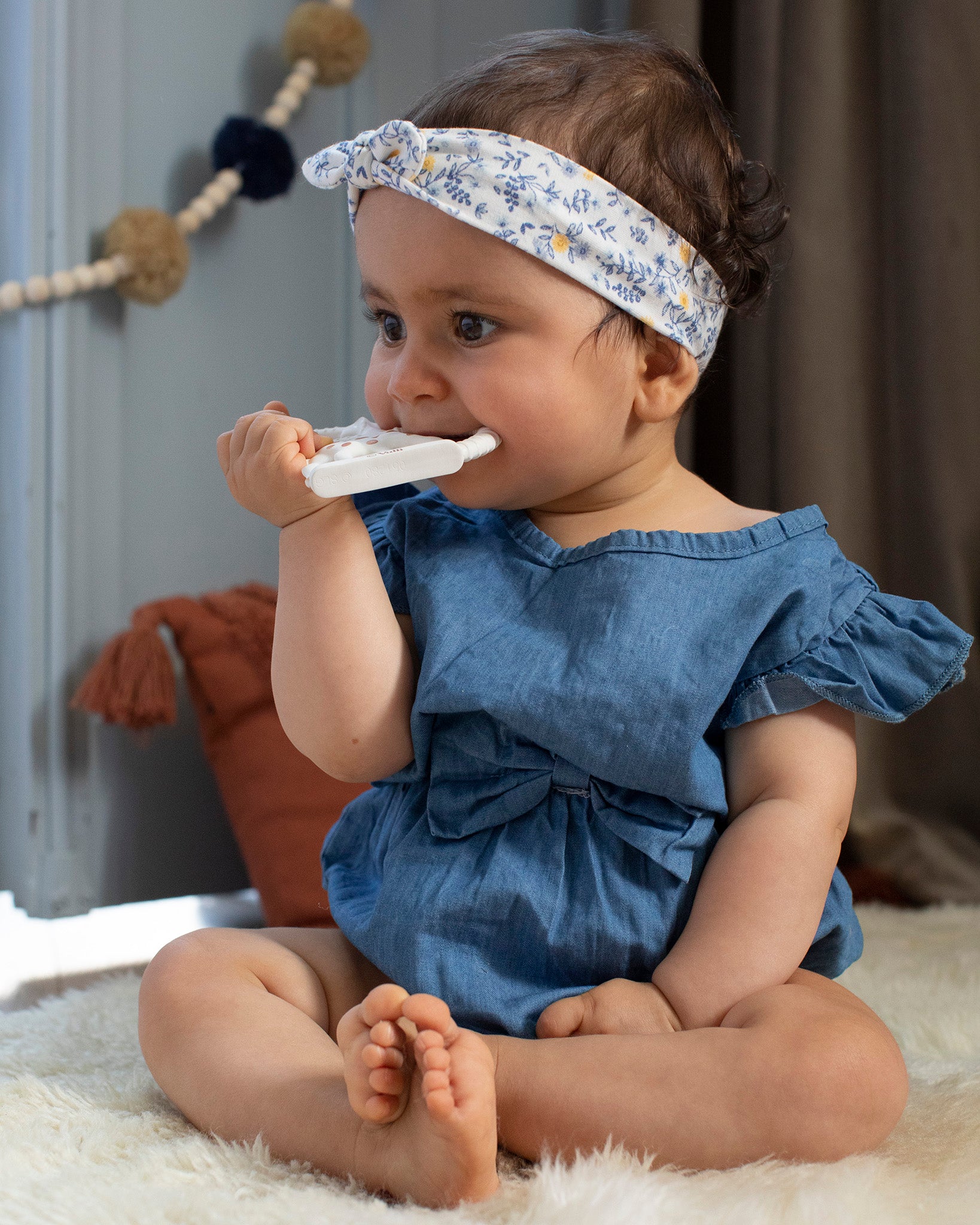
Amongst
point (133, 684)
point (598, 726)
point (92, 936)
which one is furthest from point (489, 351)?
point (92, 936)

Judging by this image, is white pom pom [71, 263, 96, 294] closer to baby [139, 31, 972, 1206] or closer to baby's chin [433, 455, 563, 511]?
baby [139, 31, 972, 1206]

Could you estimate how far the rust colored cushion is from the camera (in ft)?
4.36

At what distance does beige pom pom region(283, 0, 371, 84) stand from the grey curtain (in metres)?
0.38

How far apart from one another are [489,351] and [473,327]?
0.07ft

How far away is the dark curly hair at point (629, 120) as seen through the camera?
2.74ft

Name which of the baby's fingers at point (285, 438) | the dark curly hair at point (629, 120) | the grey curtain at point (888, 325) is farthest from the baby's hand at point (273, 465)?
the grey curtain at point (888, 325)

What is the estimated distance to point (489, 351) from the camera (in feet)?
2.70

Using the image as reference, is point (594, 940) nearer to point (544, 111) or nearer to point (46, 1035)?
point (46, 1035)

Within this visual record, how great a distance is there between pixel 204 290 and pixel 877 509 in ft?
3.03

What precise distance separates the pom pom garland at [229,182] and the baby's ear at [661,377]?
2.52 feet

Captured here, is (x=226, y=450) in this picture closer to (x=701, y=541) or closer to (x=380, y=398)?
(x=380, y=398)

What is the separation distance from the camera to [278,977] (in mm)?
832

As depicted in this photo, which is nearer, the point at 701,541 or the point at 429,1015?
the point at 429,1015

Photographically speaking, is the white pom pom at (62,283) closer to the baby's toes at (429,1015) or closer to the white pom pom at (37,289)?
the white pom pom at (37,289)
